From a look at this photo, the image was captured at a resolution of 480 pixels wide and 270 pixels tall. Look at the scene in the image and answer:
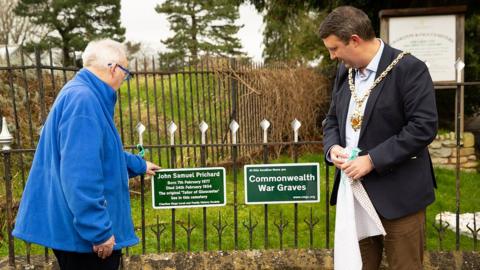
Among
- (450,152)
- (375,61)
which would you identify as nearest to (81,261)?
(375,61)

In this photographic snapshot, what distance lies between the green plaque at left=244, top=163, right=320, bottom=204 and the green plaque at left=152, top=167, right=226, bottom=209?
199 mm

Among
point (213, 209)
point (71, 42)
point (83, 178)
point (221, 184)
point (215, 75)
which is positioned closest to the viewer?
point (83, 178)

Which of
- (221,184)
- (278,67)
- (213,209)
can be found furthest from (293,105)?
(221,184)

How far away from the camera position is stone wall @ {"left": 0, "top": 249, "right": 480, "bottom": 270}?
3418mm

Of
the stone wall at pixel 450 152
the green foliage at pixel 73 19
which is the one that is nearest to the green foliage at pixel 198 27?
the green foliage at pixel 73 19

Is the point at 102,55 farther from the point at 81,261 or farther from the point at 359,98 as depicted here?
the point at 359,98

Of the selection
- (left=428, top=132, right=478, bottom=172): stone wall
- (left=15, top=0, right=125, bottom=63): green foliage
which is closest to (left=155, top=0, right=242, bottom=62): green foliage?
(left=15, top=0, right=125, bottom=63): green foliage

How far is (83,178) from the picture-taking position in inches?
83.0

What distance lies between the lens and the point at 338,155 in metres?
2.54

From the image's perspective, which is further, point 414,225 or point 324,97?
point 324,97

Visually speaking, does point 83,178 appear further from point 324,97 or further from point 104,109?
point 324,97

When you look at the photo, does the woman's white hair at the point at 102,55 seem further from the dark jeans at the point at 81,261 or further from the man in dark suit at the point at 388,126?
the man in dark suit at the point at 388,126

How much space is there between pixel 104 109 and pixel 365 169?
131 cm

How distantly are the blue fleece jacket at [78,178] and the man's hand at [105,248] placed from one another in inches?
1.4
